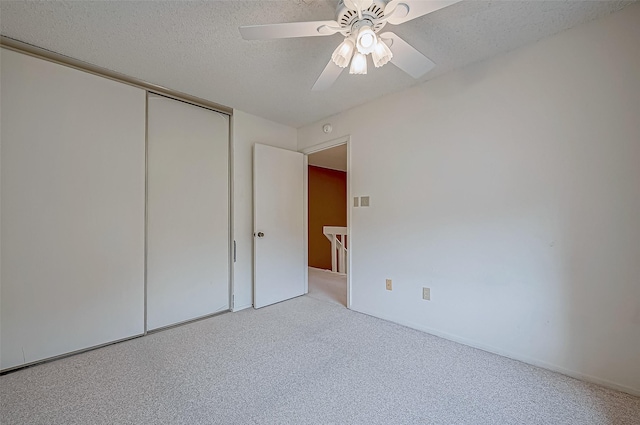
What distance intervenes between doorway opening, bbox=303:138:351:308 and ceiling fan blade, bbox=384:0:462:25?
319 cm

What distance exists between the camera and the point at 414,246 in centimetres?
250

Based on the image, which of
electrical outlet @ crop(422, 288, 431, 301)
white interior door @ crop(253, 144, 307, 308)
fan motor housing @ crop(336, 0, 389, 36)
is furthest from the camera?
white interior door @ crop(253, 144, 307, 308)

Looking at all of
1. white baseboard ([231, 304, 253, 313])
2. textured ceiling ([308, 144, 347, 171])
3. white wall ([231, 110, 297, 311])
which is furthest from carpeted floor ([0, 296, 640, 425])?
textured ceiling ([308, 144, 347, 171])

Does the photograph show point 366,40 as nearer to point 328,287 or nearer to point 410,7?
point 410,7

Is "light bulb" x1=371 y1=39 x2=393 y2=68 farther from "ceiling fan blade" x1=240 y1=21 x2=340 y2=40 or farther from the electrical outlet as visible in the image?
the electrical outlet

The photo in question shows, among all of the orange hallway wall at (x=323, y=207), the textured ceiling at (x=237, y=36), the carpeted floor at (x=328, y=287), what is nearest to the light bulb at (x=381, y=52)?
the textured ceiling at (x=237, y=36)

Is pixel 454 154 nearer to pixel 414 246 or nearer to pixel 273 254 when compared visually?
pixel 414 246

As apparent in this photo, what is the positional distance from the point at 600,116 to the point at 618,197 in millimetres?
513

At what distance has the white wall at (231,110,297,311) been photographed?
3064 mm

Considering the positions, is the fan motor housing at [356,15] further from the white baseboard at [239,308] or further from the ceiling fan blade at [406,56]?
the white baseboard at [239,308]

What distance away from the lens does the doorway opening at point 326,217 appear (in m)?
4.79

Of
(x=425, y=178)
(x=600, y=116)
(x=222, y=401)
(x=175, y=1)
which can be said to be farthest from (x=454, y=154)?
(x=222, y=401)

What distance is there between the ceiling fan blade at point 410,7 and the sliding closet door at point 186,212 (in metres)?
2.24

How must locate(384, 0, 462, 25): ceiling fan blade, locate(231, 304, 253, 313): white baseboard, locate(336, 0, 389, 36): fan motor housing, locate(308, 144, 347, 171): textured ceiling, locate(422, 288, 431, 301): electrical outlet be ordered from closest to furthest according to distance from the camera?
locate(384, 0, 462, 25): ceiling fan blade < locate(336, 0, 389, 36): fan motor housing < locate(422, 288, 431, 301): electrical outlet < locate(231, 304, 253, 313): white baseboard < locate(308, 144, 347, 171): textured ceiling
